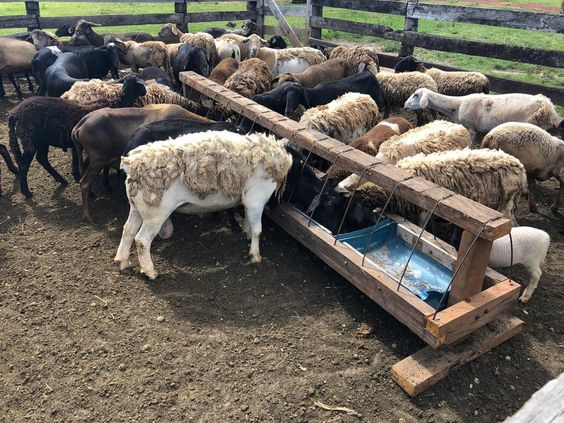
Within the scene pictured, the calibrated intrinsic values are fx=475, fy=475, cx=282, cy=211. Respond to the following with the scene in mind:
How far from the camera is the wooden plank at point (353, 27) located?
11156 mm

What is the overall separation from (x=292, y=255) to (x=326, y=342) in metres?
1.44

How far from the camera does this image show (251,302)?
4.71 meters

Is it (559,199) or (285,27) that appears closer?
(559,199)

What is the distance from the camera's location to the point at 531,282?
4836 millimetres

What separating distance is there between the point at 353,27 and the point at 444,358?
9.92 m

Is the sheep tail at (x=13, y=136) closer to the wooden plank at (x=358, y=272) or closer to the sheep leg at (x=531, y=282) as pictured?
the wooden plank at (x=358, y=272)

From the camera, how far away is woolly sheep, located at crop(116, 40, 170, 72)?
11523 mm

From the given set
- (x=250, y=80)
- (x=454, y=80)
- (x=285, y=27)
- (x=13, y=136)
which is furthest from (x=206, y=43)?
(x=13, y=136)

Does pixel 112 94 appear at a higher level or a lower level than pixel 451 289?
higher

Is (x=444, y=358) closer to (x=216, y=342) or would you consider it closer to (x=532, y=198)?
(x=216, y=342)

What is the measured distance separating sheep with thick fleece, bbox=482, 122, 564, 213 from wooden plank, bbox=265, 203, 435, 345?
10.4 feet

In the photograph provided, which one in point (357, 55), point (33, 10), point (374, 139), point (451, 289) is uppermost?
point (33, 10)

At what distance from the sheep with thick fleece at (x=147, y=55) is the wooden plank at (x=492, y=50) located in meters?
5.70

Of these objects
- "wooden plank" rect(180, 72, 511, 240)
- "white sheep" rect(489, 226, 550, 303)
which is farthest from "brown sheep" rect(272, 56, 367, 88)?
"white sheep" rect(489, 226, 550, 303)
